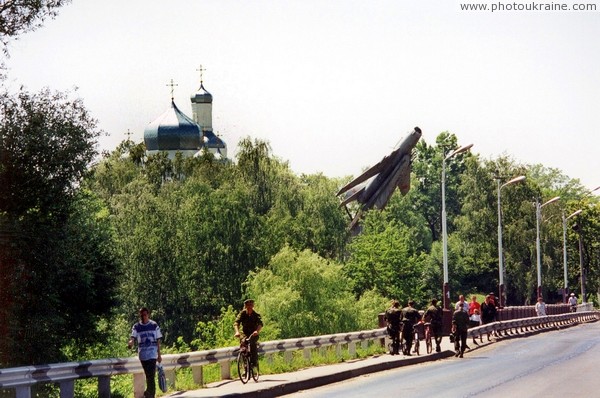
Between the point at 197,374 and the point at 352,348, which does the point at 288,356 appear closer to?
the point at 352,348

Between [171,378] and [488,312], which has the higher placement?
[488,312]

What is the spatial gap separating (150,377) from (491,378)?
886cm

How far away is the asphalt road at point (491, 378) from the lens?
2417 centimetres

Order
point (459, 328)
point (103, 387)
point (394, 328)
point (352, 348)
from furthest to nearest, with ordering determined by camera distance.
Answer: point (459, 328), point (394, 328), point (352, 348), point (103, 387)

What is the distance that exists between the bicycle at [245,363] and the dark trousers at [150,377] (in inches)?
169

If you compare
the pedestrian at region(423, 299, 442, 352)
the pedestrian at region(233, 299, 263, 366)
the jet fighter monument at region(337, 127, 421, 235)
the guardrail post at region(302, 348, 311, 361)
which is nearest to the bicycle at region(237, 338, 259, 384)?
the pedestrian at region(233, 299, 263, 366)

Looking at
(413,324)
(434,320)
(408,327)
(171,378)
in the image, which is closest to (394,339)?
(408,327)

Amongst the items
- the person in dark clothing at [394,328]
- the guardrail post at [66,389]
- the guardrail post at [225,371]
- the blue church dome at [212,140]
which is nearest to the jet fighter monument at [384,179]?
the person in dark clothing at [394,328]

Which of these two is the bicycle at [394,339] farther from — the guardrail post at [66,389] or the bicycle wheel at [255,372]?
the guardrail post at [66,389]

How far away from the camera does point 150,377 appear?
2256 centimetres

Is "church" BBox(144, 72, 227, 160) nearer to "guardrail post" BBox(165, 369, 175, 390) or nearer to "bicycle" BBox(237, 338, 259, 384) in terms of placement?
"bicycle" BBox(237, 338, 259, 384)

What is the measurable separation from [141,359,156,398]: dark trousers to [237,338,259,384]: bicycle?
4292 mm

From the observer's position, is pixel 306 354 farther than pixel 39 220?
No

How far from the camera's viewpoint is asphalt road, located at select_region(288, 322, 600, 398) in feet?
79.3
